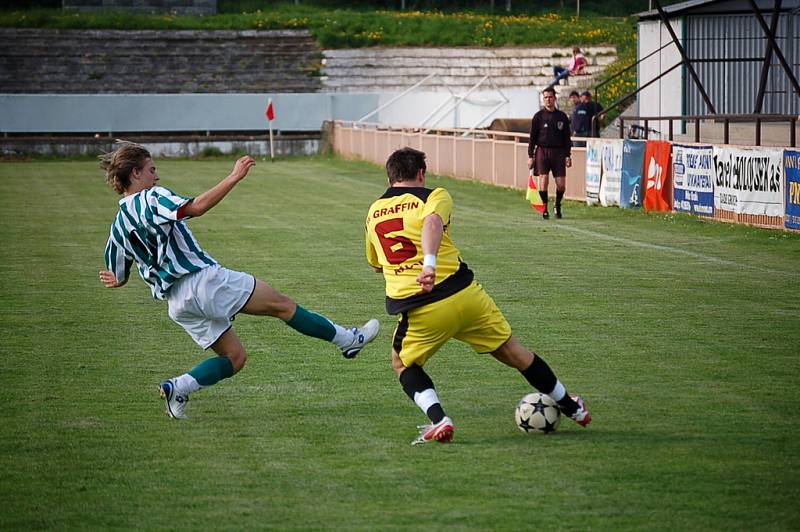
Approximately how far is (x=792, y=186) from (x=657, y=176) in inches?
154

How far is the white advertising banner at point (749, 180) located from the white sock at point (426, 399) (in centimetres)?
1139

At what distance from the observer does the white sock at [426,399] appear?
6.28 meters

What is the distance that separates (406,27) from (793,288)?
42.2 m

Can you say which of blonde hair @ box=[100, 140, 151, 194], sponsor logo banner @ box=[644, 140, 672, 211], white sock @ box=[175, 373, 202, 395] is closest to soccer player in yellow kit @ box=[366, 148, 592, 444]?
white sock @ box=[175, 373, 202, 395]

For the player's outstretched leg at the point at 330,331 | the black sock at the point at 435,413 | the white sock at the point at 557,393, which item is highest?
the player's outstretched leg at the point at 330,331

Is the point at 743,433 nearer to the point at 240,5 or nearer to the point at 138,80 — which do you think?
the point at 138,80

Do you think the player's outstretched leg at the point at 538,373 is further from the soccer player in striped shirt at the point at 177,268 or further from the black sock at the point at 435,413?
the soccer player in striped shirt at the point at 177,268

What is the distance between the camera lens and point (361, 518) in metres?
5.11

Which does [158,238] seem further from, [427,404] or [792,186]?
[792,186]

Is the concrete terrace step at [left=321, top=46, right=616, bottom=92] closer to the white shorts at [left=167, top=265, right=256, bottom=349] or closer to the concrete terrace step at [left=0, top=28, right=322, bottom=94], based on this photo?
the concrete terrace step at [left=0, top=28, right=322, bottom=94]

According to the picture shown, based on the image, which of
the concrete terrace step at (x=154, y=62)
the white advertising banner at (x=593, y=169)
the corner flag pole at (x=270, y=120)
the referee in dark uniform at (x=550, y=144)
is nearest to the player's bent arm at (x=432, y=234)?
the referee in dark uniform at (x=550, y=144)

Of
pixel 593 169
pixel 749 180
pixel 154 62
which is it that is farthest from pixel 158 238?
pixel 154 62

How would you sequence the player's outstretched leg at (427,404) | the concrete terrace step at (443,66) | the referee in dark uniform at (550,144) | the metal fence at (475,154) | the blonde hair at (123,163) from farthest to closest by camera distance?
1. the concrete terrace step at (443,66)
2. the metal fence at (475,154)
3. the referee in dark uniform at (550,144)
4. the blonde hair at (123,163)
5. the player's outstretched leg at (427,404)

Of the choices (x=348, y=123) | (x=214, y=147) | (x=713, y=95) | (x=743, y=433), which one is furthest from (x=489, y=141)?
(x=743, y=433)
